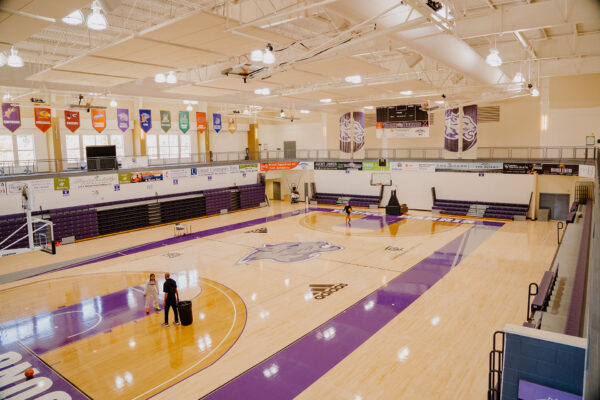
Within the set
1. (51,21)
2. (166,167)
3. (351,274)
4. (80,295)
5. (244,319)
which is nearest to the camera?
(51,21)

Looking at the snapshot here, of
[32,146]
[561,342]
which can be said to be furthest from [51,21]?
[32,146]

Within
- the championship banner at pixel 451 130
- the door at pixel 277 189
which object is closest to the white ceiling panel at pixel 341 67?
the championship banner at pixel 451 130

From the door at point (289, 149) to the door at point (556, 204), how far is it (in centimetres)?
2016

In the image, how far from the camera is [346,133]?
A: 103 feet

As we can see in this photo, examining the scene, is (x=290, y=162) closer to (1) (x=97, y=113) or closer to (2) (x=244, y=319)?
(1) (x=97, y=113)

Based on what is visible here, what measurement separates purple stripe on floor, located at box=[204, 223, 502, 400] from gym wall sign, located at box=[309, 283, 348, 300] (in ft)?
3.71

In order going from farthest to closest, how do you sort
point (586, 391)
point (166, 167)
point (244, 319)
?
point (166, 167) < point (244, 319) < point (586, 391)

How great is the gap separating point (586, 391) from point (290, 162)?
29369mm

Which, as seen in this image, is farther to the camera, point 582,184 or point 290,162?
point 290,162

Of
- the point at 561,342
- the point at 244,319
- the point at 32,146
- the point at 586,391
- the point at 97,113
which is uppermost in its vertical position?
the point at 97,113

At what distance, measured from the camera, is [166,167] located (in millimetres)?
25906

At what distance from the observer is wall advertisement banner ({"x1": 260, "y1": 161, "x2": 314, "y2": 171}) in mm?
31562

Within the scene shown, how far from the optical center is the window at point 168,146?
32.0 meters

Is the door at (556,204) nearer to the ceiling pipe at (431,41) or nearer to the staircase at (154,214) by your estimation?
the ceiling pipe at (431,41)
